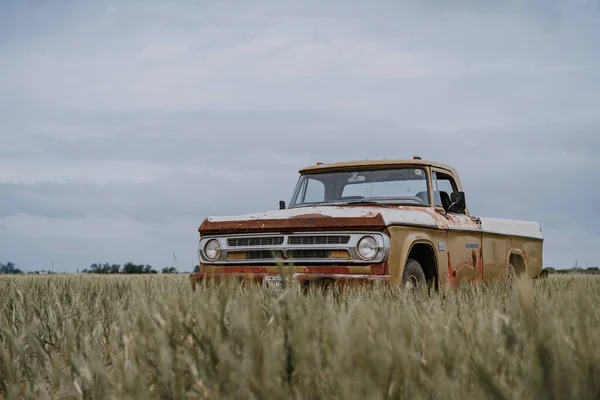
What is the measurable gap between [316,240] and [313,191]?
1.88 metres

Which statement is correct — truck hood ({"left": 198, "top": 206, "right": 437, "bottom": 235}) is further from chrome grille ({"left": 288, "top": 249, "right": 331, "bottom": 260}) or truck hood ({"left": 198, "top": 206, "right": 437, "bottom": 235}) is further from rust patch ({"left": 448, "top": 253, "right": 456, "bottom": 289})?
rust patch ({"left": 448, "top": 253, "right": 456, "bottom": 289})

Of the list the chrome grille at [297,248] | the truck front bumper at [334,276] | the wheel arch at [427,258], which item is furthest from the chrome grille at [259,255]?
the wheel arch at [427,258]

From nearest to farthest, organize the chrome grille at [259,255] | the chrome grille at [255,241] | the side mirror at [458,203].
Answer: the chrome grille at [255,241]
the chrome grille at [259,255]
the side mirror at [458,203]

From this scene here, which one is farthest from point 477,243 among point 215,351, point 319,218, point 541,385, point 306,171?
point 541,385

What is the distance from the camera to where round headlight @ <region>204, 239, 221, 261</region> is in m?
7.48

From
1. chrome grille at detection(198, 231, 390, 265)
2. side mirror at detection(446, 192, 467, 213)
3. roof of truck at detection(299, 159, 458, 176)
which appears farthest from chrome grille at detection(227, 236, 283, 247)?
side mirror at detection(446, 192, 467, 213)

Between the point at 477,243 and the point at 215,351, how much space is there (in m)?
6.69

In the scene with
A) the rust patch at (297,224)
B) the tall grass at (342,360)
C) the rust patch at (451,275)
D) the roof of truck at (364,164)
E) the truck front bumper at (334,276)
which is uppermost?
the roof of truck at (364,164)

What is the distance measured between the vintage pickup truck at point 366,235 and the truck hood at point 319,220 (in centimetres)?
1

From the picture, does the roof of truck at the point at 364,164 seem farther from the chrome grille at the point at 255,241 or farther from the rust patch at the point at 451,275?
the chrome grille at the point at 255,241

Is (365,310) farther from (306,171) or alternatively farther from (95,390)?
(306,171)

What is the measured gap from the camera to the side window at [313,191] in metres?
8.59

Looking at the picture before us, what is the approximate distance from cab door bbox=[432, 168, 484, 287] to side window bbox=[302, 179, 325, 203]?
141 centimetres

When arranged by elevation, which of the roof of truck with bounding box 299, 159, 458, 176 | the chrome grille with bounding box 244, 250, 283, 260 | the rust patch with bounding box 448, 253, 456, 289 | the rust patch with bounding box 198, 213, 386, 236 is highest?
the roof of truck with bounding box 299, 159, 458, 176
